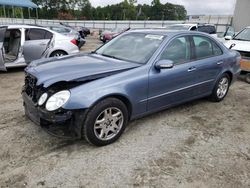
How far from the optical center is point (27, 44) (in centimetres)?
784

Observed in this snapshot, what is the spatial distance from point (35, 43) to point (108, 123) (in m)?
5.37

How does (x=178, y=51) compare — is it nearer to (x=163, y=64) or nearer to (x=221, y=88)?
(x=163, y=64)

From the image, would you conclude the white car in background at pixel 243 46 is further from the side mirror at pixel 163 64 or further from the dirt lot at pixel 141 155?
the side mirror at pixel 163 64

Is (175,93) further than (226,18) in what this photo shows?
No

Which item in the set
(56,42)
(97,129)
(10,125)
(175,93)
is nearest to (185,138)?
(175,93)

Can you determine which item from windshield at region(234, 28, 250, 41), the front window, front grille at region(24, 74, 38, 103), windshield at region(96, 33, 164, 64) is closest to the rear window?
windshield at region(96, 33, 164, 64)

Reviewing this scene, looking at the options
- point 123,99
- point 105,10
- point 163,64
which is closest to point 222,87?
point 163,64

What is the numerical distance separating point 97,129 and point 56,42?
5483mm

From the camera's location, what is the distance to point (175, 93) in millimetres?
4457

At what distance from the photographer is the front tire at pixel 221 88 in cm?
546

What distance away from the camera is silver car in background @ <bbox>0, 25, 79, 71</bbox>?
7.70 meters

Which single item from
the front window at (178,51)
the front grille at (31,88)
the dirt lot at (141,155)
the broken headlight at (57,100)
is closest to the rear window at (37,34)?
the dirt lot at (141,155)

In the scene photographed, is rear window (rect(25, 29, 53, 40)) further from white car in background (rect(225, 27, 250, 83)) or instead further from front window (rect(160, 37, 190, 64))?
white car in background (rect(225, 27, 250, 83))

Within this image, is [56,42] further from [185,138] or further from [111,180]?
[111,180]
